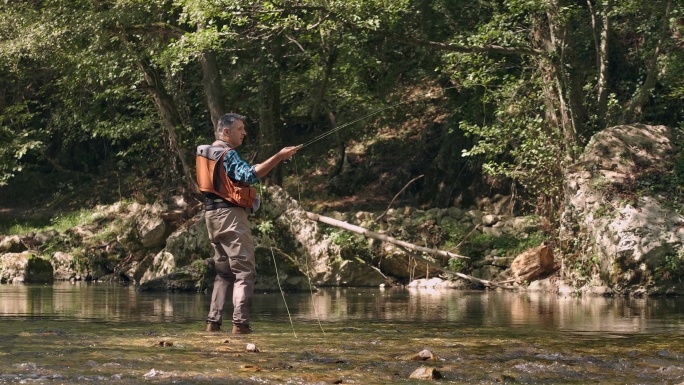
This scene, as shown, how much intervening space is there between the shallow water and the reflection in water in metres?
0.02

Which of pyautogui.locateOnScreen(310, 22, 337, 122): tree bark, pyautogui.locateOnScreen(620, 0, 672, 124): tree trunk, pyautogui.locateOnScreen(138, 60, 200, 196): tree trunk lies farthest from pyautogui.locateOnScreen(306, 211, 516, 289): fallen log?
pyautogui.locateOnScreen(138, 60, 200, 196): tree trunk

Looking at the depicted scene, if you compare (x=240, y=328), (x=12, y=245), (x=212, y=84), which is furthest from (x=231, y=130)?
(x=12, y=245)

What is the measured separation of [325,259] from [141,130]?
855 centimetres

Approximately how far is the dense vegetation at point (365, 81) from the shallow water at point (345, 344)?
2.85 meters

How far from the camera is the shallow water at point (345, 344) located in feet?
21.7

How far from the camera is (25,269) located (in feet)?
78.3

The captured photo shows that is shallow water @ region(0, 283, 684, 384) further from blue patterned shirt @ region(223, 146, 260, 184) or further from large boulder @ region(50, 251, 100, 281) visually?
large boulder @ region(50, 251, 100, 281)

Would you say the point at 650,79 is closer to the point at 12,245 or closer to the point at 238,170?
the point at 238,170

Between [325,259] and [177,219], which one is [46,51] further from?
[325,259]

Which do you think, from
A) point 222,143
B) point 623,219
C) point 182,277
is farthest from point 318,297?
point 222,143

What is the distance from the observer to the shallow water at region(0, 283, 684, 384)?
21.7 ft

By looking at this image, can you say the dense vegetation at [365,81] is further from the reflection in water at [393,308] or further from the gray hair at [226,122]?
the gray hair at [226,122]

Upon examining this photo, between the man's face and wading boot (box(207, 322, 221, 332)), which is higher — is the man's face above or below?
above

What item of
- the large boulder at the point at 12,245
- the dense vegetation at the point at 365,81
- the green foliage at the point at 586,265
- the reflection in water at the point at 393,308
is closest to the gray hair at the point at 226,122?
the reflection in water at the point at 393,308
